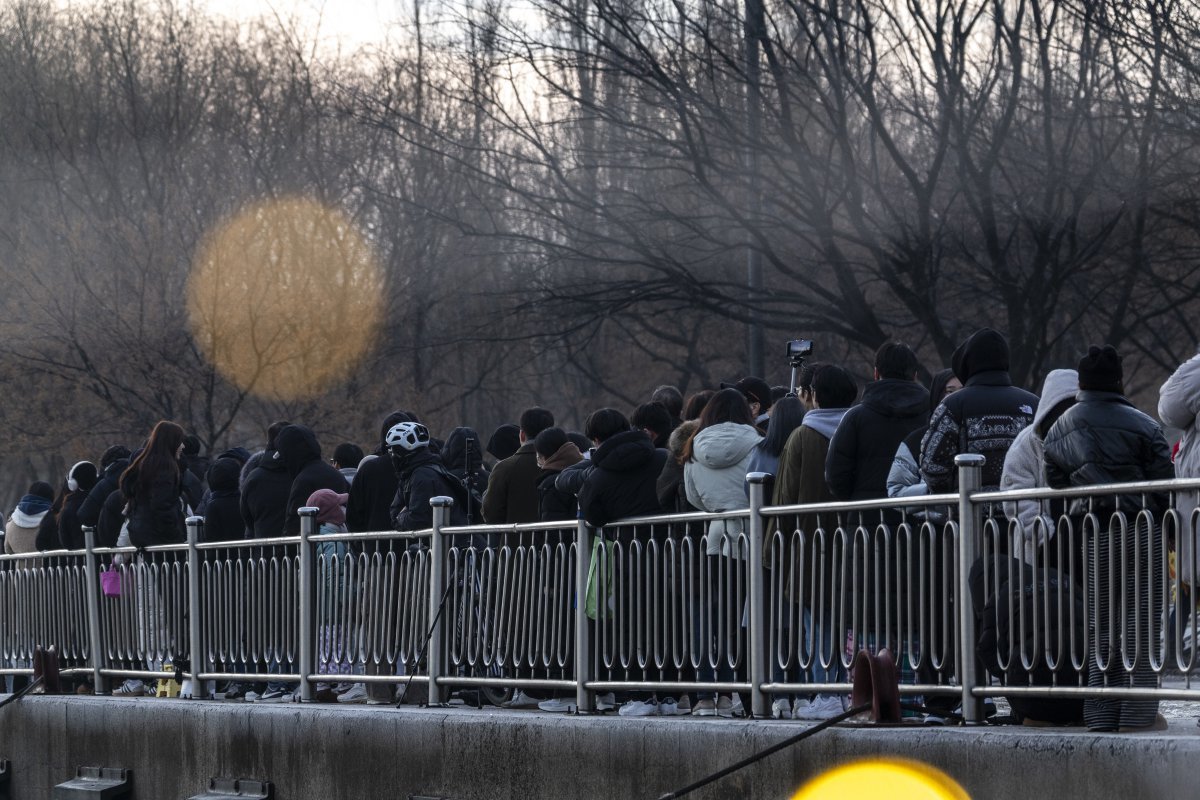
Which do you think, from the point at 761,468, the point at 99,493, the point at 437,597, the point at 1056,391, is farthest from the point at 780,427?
the point at 99,493

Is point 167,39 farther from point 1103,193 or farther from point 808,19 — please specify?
point 1103,193

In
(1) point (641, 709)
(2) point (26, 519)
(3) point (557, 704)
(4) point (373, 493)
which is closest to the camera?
(1) point (641, 709)

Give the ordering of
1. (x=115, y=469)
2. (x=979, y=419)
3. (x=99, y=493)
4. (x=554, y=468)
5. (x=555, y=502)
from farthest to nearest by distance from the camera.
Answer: (x=115, y=469), (x=99, y=493), (x=554, y=468), (x=555, y=502), (x=979, y=419)

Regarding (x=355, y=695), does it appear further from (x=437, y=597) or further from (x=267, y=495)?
(x=267, y=495)

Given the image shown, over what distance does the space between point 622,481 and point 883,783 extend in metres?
2.61

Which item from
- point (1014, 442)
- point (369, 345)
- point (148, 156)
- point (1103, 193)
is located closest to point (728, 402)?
point (1014, 442)

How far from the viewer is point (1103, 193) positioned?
726 inches

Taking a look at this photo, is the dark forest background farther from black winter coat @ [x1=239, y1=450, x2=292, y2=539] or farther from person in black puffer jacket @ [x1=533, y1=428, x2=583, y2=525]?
person in black puffer jacket @ [x1=533, y1=428, x2=583, y2=525]

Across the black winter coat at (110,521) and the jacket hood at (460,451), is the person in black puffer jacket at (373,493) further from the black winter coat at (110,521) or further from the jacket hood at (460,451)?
the black winter coat at (110,521)

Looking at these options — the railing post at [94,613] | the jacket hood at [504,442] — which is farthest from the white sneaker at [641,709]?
the railing post at [94,613]

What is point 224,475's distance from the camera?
45.0 ft

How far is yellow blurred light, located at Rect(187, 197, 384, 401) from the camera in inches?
1200

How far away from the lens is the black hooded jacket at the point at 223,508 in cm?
1358

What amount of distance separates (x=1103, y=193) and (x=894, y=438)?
10.3m
